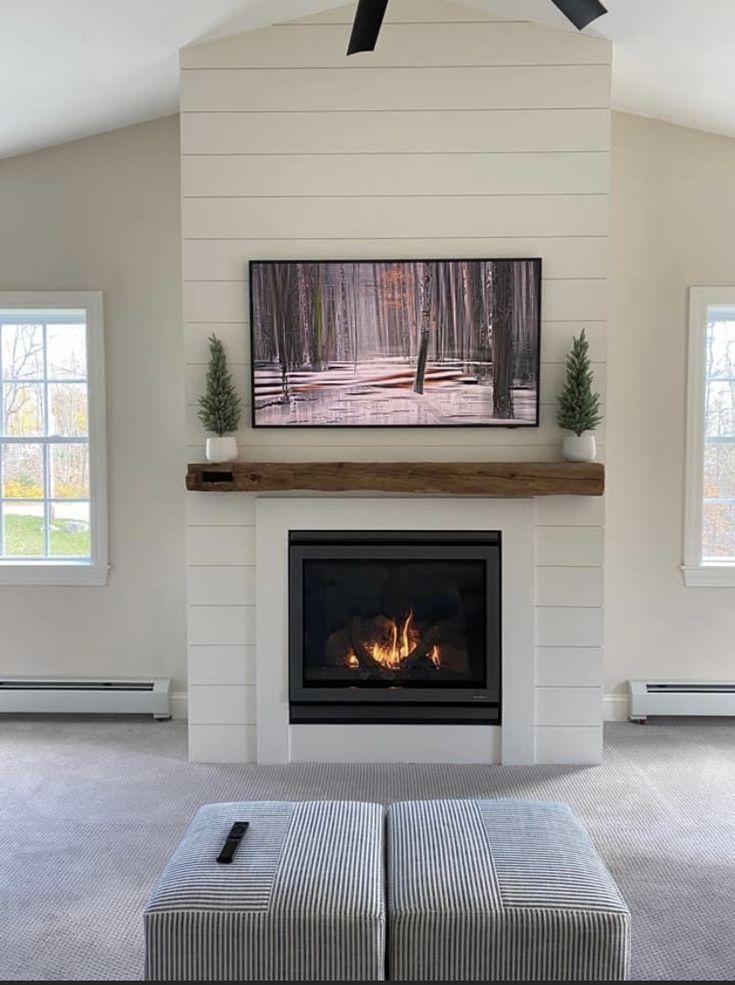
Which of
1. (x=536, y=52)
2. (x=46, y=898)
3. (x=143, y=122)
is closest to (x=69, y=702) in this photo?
(x=46, y=898)

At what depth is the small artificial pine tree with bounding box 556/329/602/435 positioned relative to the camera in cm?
365

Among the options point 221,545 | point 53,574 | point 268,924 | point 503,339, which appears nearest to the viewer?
point 268,924

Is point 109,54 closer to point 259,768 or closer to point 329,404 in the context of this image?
point 329,404

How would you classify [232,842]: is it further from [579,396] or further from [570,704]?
[579,396]

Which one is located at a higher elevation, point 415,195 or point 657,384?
point 415,195

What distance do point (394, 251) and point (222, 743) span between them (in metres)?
2.19

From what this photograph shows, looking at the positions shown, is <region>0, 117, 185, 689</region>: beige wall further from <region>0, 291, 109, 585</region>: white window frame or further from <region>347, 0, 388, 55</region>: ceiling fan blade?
<region>347, 0, 388, 55</region>: ceiling fan blade

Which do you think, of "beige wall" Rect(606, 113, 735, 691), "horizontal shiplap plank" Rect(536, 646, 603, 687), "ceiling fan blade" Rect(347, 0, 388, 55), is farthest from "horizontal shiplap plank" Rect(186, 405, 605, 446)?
"ceiling fan blade" Rect(347, 0, 388, 55)

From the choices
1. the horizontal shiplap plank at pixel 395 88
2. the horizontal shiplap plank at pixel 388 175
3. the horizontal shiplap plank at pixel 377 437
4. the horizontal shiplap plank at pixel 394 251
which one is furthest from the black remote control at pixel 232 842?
the horizontal shiplap plank at pixel 395 88

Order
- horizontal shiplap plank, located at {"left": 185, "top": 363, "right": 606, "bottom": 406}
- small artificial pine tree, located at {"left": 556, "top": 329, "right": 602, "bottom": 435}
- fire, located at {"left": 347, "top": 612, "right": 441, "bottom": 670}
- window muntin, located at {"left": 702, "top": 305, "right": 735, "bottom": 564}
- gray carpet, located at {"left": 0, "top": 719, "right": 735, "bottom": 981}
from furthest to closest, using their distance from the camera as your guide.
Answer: window muntin, located at {"left": 702, "top": 305, "right": 735, "bottom": 564} < fire, located at {"left": 347, "top": 612, "right": 441, "bottom": 670} < horizontal shiplap plank, located at {"left": 185, "top": 363, "right": 606, "bottom": 406} < small artificial pine tree, located at {"left": 556, "top": 329, "right": 602, "bottom": 435} < gray carpet, located at {"left": 0, "top": 719, "right": 735, "bottom": 981}

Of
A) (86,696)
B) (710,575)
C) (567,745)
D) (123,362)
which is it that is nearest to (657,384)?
(710,575)

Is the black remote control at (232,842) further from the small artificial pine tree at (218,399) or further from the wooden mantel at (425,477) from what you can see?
the small artificial pine tree at (218,399)

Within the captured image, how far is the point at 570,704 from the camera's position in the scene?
3814 millimetres

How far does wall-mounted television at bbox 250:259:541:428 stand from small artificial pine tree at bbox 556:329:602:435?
0.45 feet
